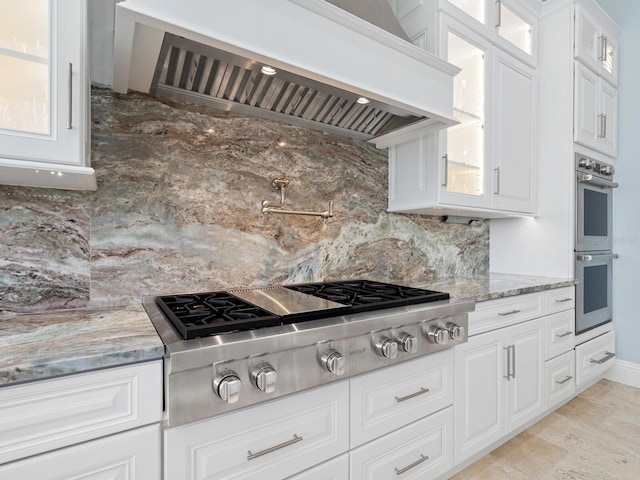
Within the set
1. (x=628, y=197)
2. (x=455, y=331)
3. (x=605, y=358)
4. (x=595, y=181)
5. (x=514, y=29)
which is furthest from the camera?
(x=628, y=197)

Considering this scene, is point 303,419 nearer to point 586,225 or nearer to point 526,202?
point 526,202

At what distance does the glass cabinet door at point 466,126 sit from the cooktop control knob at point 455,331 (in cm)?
76

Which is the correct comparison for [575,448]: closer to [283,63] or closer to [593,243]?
[593,243]

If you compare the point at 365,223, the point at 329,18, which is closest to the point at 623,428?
the point at 365,223

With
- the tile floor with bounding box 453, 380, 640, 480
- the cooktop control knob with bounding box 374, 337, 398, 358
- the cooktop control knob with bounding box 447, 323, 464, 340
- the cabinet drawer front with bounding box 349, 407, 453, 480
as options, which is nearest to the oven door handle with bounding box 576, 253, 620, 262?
the tile floor with bounding box 453, 380, 640, 480

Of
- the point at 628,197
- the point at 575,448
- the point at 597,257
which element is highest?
the point at 628,197

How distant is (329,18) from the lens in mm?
1318

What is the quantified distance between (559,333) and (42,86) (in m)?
2.84

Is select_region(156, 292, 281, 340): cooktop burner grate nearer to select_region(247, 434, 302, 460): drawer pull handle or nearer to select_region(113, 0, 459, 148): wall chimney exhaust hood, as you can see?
select_region(247, 434, 302, 460): drawer pull handle

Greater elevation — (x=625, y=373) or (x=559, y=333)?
(x=559, y=333)

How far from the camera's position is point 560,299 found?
2299 mm

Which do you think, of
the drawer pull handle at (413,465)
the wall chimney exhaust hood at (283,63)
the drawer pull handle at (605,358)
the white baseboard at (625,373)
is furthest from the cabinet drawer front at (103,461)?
the white baseboard at (625,373)

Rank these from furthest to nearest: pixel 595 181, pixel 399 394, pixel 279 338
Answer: pixel 595 181
pixel 399 394
pixel 279 338

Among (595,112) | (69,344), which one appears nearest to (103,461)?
(69,344)
